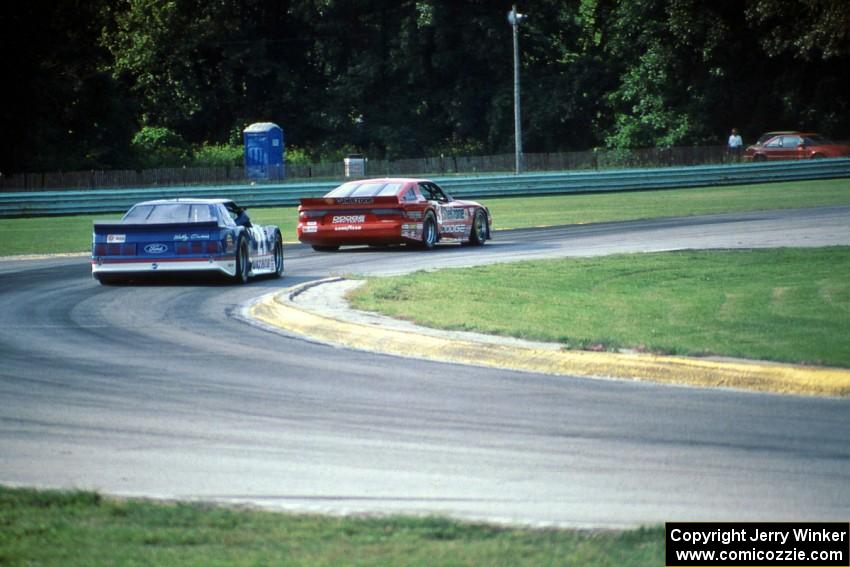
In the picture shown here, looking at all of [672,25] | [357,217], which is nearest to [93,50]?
[672,25]

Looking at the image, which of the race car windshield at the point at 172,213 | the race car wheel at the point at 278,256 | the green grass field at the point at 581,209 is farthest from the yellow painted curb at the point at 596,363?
the green grass field at the point at 581,209

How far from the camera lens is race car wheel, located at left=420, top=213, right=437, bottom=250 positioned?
26.5m

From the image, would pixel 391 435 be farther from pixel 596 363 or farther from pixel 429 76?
pixel 429 76

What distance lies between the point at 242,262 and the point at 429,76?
6444 centimetres

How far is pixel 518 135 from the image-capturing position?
5741cm

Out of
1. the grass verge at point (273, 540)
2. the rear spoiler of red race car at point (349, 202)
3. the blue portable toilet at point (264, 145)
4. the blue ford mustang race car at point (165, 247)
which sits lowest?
the grass verge at point (273, 540)

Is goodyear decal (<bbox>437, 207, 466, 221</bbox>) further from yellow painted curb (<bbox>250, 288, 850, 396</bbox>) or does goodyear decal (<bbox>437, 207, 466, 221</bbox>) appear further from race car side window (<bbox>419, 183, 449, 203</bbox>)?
yellow painted curb (<bbox>250, 288, 850, 396</bbox>)

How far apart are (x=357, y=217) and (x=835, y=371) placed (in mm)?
16751

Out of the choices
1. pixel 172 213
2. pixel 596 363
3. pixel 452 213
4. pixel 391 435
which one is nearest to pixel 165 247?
pixel 172 213

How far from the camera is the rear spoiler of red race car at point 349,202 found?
2598 centimetres

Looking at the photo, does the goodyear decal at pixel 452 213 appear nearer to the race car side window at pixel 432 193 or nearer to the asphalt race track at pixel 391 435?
the race car side window at pixel 432 193

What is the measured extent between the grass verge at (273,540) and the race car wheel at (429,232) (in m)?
20.1

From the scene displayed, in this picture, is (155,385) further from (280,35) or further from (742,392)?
(280,35)

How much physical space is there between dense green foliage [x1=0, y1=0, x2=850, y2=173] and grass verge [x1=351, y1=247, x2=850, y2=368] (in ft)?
157
